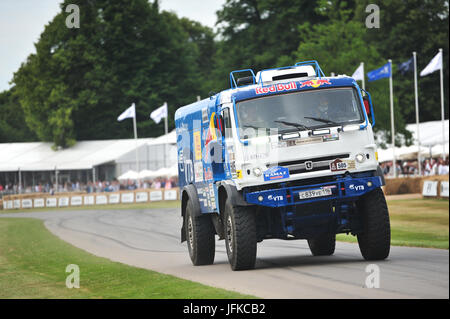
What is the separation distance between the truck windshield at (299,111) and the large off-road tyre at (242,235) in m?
1.39

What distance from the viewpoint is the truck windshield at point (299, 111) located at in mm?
14922

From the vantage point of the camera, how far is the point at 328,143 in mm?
14789

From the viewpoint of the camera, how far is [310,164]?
14.8m

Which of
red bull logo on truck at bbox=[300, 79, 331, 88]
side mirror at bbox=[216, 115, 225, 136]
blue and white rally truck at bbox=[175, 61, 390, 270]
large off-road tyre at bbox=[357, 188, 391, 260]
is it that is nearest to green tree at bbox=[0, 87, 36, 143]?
side mirror at bbox=[216, 115, 225, 136]

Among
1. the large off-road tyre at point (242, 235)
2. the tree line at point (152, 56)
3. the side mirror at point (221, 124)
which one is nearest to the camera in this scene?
the large off-road tyre at point (242, 235)

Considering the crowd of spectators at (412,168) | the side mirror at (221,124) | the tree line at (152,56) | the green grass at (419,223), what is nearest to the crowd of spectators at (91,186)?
the tree line at (152,56)

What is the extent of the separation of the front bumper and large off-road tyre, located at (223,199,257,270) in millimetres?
342

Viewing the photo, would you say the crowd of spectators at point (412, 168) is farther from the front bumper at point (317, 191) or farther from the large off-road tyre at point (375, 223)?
the front bumper at point (317, 191)

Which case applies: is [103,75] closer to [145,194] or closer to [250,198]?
[145,194]

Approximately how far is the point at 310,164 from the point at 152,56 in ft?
255

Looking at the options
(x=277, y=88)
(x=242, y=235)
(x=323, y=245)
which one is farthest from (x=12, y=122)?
(x=242, y=235)

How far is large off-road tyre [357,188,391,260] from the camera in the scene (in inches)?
591

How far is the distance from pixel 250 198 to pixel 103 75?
7675cm
